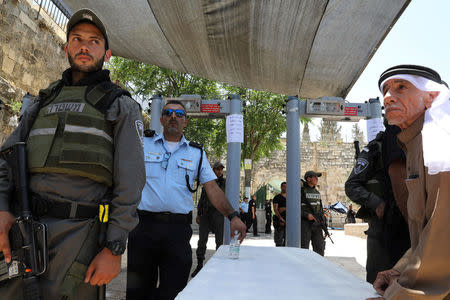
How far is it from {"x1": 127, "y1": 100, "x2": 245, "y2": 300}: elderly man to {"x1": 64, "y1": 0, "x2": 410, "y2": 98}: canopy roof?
128cm

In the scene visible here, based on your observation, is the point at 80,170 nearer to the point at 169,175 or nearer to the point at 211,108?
the point at 169,175

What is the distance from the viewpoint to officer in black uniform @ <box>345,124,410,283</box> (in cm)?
229

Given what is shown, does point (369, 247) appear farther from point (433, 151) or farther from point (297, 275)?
point (433, 151)

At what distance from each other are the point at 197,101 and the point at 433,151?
3597mm

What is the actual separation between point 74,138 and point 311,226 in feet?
15.5

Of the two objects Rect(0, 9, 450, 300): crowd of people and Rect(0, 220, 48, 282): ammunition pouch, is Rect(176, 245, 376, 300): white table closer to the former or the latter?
Rect(0, 9, 450, 300): crowd of people

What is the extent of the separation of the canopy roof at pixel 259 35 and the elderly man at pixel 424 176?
1.65m

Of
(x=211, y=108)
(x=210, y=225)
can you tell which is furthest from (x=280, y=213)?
(x=211, y=108)

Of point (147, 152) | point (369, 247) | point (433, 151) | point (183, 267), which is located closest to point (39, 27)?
point (147, 152)

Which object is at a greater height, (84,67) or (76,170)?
(84,67)

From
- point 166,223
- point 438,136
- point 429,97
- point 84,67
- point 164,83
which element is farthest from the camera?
point 164,83

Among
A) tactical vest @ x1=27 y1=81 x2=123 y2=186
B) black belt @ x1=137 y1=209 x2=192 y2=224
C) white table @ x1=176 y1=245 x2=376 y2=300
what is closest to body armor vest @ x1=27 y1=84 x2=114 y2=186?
tactical vest @ x1=27 y1=81 x2=123 y2=186

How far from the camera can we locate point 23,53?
9.38 m

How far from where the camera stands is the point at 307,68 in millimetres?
3893
